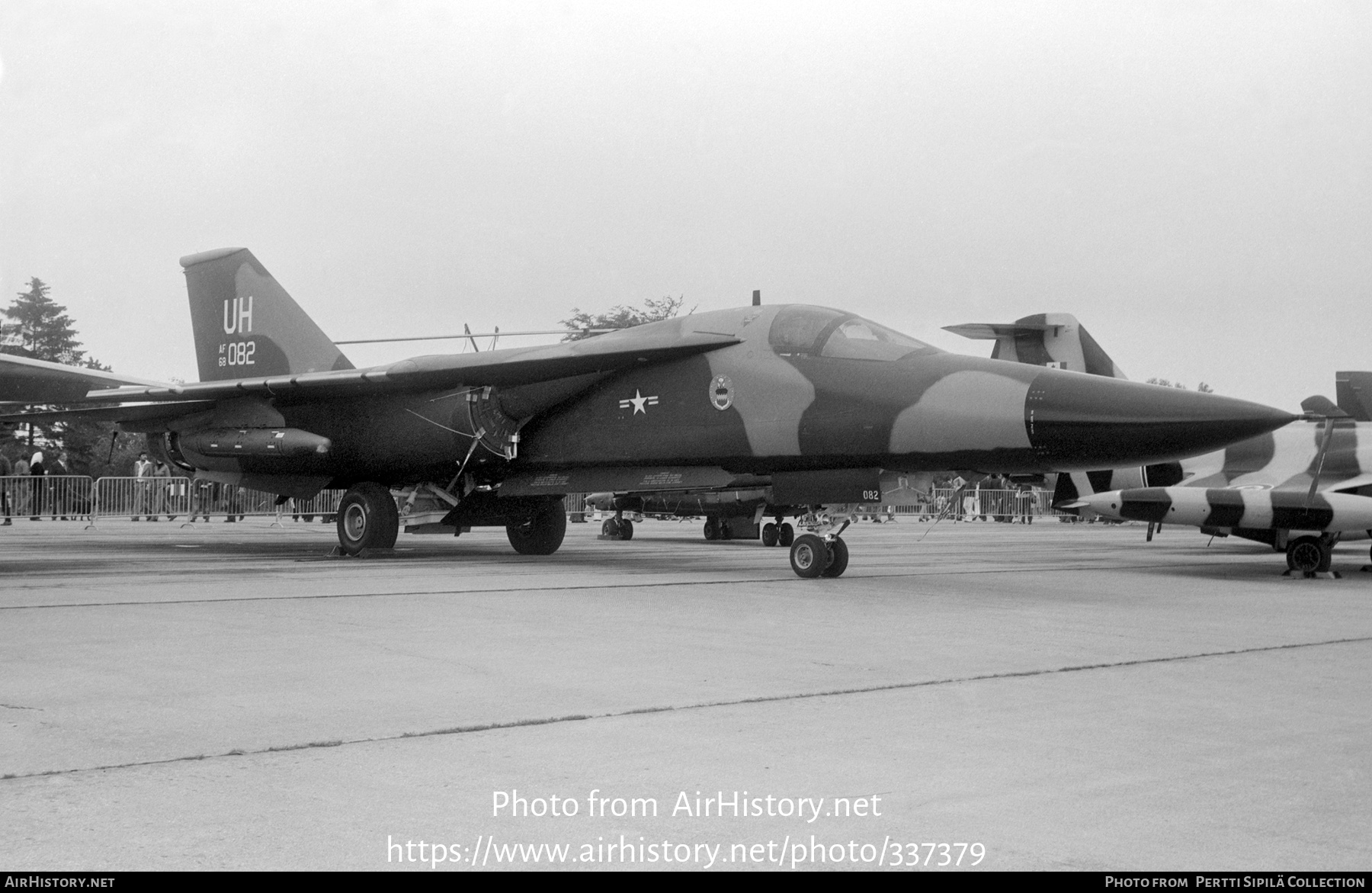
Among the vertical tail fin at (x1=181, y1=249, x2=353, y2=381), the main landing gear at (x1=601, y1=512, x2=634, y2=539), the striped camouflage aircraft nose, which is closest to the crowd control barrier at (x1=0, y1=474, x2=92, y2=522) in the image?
the vertical tail fin at (x1=181, y1=249, x2=353, y2=381)

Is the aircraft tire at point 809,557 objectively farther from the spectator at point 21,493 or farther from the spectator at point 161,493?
the spectator at point 21,493

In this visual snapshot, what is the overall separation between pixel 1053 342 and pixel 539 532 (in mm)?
8393

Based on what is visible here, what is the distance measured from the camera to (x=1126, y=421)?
902 cm

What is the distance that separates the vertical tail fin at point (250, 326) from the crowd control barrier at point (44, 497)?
12646 mm

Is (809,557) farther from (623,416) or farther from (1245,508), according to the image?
(1245,508)

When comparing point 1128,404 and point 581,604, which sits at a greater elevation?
point 1128,404

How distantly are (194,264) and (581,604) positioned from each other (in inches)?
425

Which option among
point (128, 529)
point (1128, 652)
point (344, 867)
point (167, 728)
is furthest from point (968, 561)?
point (128, 529)

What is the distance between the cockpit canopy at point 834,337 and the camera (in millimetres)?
10774

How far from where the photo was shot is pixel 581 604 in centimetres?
850

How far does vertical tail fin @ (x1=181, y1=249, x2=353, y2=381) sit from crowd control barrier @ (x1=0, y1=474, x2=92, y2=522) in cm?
1265

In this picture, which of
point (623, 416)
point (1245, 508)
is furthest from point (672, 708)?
point (1245, 508)

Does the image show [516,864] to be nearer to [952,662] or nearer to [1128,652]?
[952,662]

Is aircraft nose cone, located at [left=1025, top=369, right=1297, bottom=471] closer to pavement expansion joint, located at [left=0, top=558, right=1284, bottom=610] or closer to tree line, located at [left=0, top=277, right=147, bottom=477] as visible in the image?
pavement expansion joint, located at [left=0, top=558, right=1284, bottom=610]
